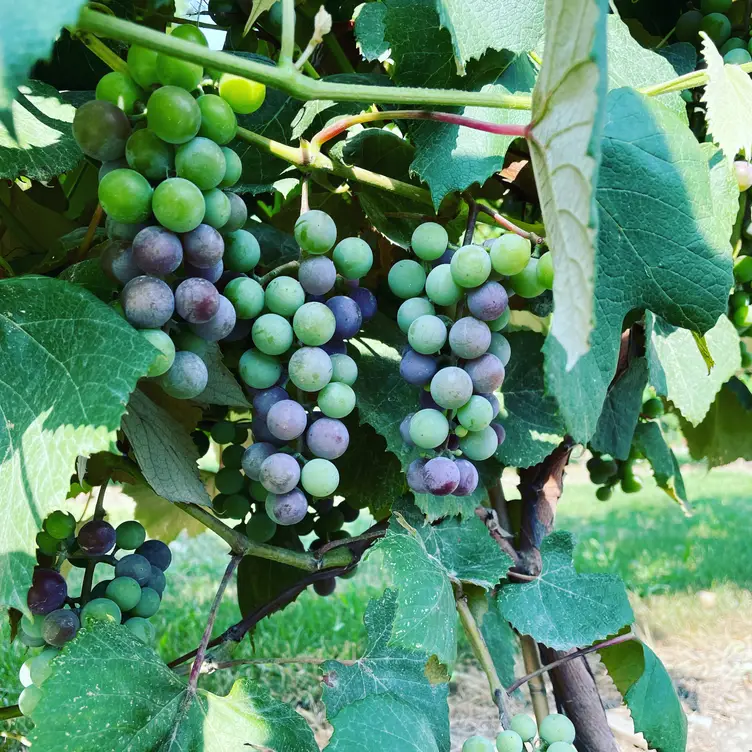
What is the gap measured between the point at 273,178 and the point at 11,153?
0.60ft

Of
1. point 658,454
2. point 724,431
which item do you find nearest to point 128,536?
point 658,454

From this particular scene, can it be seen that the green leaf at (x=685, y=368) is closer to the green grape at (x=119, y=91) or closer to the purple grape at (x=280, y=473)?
the purple grape at (x=280, y=473)

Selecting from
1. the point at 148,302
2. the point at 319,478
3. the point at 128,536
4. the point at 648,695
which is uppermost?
the point at 148,302

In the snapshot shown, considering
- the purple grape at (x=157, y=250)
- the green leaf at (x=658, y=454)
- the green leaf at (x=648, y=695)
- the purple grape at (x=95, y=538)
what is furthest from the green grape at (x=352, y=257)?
the green leaf at (x=658, y=454)

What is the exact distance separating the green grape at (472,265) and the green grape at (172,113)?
17 cm

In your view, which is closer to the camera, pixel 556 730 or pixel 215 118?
pixel 215 118

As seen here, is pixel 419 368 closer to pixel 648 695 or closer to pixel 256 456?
pixel 256 456

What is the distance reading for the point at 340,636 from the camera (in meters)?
1.72

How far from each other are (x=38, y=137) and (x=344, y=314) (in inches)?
8.7

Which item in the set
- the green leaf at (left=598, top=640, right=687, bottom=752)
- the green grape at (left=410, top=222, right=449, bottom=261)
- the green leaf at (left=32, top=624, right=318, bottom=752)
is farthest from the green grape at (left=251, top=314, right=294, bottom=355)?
the green leaf at (left=598, top=640, right=687, bottom=752)

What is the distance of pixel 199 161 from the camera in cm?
40

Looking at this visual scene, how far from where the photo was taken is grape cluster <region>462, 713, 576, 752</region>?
1.64ft

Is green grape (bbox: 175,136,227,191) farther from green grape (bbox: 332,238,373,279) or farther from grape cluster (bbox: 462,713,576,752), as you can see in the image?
grape cluster (bbox: 462,713,576,752)

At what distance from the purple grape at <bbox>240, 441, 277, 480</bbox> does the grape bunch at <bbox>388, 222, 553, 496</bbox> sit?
9 centimetres
